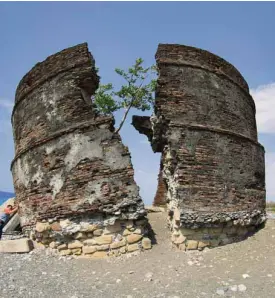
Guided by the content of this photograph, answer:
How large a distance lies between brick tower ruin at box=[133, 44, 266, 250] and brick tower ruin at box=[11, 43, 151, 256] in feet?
2.92

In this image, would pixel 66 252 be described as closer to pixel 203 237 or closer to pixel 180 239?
pixel 180 239

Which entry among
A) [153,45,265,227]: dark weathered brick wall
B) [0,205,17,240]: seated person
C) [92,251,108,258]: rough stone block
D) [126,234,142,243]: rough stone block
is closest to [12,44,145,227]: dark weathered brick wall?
[126,234,142,243]: rough stone block

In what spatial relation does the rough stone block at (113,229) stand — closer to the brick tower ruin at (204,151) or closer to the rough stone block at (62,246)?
the rough stone block at (62,246)

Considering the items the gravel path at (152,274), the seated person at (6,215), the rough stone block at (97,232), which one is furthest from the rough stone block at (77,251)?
the seated person at (6,215)

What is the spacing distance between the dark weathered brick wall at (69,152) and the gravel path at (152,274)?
901 millimetres

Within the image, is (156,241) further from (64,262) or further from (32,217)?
(32,217)

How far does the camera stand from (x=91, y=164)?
733 centimetres

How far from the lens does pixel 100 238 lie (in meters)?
6.98

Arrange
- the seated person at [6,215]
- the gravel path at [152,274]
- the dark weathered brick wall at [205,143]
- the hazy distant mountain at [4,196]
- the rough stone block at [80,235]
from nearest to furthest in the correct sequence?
the gravel path at [152,274] < the rough stone block at [80,235] < the dark weathered brick wall at [205,143] < the seated person at [6,215] < the hazy distant mountain at [4,196]

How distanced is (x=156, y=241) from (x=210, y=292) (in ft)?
7.27

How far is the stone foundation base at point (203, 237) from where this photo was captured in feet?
23.4

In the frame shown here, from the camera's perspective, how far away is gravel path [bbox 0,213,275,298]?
5.63m

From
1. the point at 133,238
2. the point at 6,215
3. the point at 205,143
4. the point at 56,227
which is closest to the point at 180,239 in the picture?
the point at 133,238

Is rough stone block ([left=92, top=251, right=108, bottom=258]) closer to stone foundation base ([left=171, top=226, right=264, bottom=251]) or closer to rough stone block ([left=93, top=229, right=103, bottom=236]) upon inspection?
rough stone block ([left=93, top=229, right=103, bottom=236])
